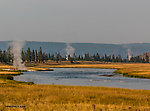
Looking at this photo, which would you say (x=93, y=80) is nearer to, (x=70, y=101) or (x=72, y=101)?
(x=72, y=101)

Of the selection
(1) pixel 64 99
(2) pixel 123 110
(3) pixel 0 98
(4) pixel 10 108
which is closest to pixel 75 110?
(2) pixel 123 110

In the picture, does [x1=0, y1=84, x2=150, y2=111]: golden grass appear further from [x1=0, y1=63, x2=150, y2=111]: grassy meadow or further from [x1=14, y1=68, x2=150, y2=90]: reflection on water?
[x1=14, y1=68, x2=150, y2=90]: reflection on water

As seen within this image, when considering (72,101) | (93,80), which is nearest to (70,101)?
(72,101)

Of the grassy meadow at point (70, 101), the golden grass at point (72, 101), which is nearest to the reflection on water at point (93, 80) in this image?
the grassy meadow at point (70, 101)

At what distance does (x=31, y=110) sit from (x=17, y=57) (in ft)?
601

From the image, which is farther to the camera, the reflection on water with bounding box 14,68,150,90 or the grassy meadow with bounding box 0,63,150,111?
the reflection on water with bounding box 14,68,150,90

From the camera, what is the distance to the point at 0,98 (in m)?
26.7

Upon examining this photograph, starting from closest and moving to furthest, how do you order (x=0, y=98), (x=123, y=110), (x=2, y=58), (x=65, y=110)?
(x=65, y=110) < (x=123, y=110) < (x=0, y=98) < (x=2, y=58)

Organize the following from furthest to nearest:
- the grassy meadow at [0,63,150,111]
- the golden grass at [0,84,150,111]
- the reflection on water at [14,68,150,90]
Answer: the reflection on water at [14,68,150,90], the golden grass at [0,84,150,111], the grassy meadow at [0,63,150,111]

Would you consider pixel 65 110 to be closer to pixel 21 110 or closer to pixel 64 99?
pixel 21 110

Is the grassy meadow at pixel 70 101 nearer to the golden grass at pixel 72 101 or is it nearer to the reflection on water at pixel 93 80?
the golden grass at pixel 72 101

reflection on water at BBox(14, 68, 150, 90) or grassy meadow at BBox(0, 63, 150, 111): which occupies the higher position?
grassy meadow at BBox(0, 63, 150, 111)

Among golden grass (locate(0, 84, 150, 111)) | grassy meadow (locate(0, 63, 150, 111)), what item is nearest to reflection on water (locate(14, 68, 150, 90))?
grassy meadow (locate(0, 63, 150, 111))

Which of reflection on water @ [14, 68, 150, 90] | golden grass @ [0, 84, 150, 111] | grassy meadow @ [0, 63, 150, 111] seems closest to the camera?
grassy meadow @ [0, 63, 150, 111]
